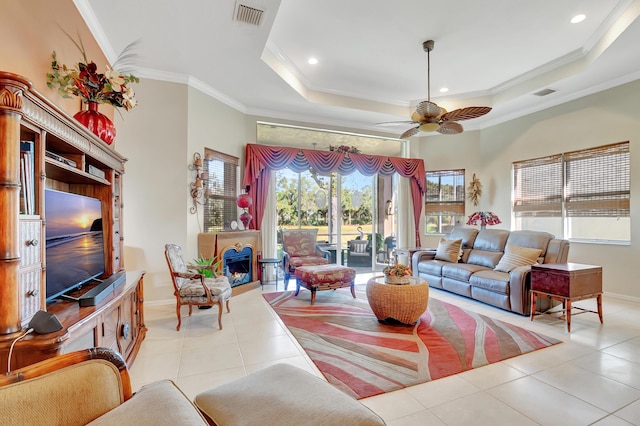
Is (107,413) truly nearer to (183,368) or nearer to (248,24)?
(183,368)

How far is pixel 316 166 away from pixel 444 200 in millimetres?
3177

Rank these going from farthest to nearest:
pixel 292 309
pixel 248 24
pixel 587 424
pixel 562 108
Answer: pixel 562 108, pixel 292 309, pixel 248 24, pixel 587 424

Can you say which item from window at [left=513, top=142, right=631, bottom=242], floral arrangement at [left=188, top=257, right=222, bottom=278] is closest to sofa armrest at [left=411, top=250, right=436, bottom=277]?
window at [left=513, top=142, right=631, bottom=242]

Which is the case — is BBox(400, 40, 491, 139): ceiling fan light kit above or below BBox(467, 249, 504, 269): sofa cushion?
above

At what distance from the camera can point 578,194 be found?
4984mm

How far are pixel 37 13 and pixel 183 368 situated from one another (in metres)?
2.90

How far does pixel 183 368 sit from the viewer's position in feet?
8.20

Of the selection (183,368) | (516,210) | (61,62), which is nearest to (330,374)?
Result: (183,368)

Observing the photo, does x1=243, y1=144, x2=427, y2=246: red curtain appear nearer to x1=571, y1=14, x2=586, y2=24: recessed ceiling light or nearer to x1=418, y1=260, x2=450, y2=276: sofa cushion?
x1=418, y1=260, x2=450, y2=276: sofa cushion

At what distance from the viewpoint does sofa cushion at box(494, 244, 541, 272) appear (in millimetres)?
4027

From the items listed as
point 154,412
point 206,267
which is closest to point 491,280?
point 206,267

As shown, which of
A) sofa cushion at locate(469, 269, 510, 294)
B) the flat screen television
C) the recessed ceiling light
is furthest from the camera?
sofa cushion at locate(469, 269, 510, 294)

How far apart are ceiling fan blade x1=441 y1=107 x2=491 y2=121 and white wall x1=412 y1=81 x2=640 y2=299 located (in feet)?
8.15

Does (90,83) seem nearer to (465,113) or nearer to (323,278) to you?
(323,278)
